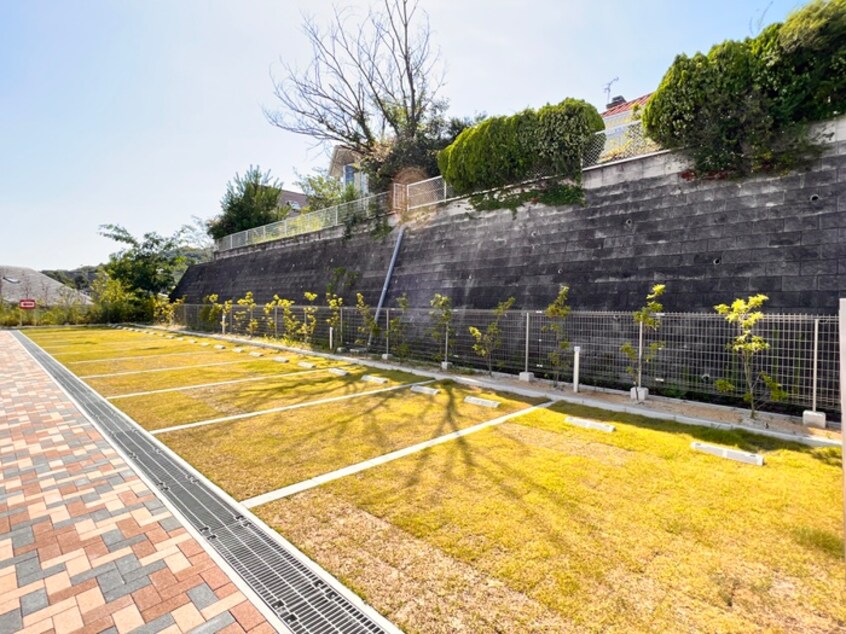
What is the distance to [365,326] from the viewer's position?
35.4 ft

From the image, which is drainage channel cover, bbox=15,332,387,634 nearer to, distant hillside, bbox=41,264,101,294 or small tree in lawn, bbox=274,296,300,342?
small tree in lawn, bbox=274,296,300,342

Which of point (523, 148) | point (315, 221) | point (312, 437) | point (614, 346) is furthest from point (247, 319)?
point (614, 346)

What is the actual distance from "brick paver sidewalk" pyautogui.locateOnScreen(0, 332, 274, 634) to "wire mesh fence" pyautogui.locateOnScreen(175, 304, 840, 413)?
19.2 ft

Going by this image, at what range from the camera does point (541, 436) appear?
14.5 ft

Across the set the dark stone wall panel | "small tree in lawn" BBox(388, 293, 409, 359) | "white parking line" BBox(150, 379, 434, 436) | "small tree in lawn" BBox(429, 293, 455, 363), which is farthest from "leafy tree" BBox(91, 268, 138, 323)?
"white parking line" BBox(150, 379, 434, 436)

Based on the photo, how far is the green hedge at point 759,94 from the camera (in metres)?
5.65

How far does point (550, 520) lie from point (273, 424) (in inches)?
135

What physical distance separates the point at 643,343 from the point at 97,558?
23.0ft

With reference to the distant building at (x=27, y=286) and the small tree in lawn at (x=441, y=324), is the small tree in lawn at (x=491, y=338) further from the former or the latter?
the distant building at (x=27, y=286)

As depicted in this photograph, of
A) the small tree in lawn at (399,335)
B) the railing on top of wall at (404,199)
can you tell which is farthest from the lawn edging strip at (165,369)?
the railing on top of wall at (404,199)

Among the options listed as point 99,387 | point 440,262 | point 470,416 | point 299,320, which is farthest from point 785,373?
point 299,320

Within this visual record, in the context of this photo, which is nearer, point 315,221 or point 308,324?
point 308,324

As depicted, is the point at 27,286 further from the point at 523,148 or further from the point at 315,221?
the point at 523,148

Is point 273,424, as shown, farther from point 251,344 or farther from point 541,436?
point 251,344
